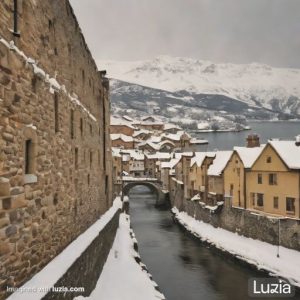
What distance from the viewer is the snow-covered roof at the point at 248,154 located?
1787 inches

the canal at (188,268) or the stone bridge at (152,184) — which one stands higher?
the stone bridge at (152,184)

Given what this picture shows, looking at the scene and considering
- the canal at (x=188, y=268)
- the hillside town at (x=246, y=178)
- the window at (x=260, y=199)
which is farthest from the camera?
the window at (x=260, y=199)

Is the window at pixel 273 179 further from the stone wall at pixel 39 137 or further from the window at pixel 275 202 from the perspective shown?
the stone wall at pixel 39 137

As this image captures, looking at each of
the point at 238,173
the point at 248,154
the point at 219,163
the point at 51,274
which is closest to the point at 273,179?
the point at 238,173

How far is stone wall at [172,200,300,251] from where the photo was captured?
114 ft

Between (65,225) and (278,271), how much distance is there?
21.6 m

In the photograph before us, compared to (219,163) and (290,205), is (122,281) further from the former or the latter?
(219,163)

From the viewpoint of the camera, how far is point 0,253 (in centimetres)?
770

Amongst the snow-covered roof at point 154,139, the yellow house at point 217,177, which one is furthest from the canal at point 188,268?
the snow-covered roof at point 154,139

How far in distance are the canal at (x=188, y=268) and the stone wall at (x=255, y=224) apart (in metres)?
3.63

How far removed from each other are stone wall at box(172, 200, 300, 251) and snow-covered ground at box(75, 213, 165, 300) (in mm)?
14680

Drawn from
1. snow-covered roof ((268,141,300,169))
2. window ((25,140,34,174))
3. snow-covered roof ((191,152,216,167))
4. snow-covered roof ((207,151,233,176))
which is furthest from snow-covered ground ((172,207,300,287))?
window ((25,140,34,174))

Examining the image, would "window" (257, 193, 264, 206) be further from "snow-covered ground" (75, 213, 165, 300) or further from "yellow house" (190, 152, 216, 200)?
"snow-covered ground" (75, 213, 165, 300)

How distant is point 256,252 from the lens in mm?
36094
